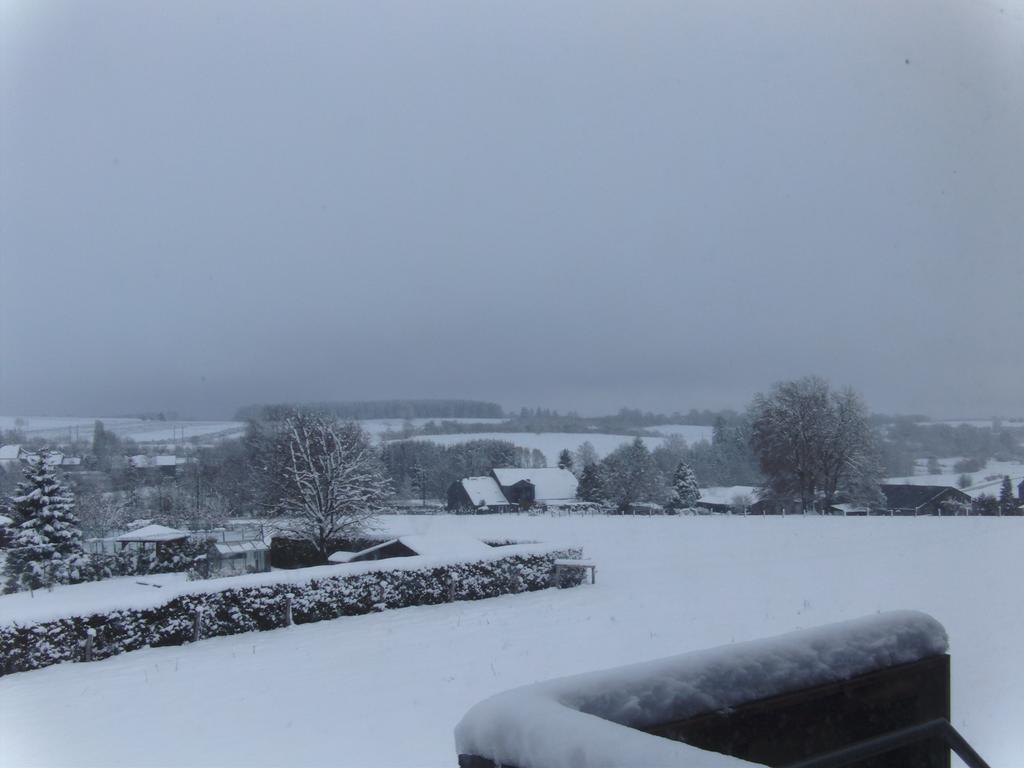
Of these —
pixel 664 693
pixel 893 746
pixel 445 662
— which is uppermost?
pixel 664 693

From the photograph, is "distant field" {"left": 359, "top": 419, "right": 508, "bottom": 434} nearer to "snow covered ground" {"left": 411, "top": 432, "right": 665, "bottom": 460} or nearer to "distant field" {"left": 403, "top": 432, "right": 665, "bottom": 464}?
"distant field" {"left": 403, "top": 432, "right": 665, "bottom": 464}

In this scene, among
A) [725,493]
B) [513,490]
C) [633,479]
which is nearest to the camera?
[725,493]

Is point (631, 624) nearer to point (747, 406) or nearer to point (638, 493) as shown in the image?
point (747, 406)

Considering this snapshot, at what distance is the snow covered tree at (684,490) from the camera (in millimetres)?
35344

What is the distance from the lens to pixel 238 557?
26234 mm

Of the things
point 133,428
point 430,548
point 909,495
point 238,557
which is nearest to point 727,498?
point 909,495

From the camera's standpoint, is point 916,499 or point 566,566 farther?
point 916,499

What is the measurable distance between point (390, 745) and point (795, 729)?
3.52 meters

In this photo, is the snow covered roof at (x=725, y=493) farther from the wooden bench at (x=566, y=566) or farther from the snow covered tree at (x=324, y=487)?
the wooden bench at (x=566, y=566)

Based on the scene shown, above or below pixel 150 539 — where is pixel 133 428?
above

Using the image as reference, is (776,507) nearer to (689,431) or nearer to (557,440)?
(689,431)

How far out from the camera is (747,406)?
92.1 feet

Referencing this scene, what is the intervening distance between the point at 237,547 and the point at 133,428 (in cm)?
582

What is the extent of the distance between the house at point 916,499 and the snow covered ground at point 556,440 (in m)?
11.8
